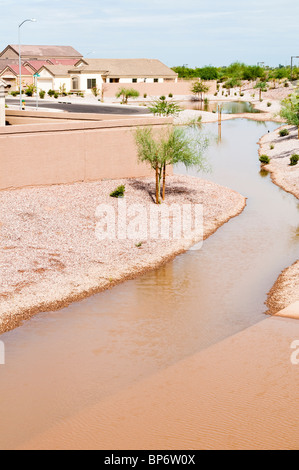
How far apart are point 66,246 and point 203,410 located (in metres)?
10.8

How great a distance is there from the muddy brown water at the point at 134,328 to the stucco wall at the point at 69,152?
7.88 metres

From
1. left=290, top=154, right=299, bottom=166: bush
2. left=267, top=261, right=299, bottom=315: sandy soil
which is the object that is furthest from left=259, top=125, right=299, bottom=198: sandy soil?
left=267, top=261, right=299, bottom=315: sandy soil

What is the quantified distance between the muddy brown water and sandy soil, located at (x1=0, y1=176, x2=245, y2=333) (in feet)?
1.84

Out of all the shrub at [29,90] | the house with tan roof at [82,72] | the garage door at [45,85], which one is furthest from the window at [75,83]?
the shrub at [29,90]

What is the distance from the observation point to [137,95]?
9181 centimetres

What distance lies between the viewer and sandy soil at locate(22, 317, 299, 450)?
1124cm

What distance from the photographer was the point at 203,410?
40.1ft

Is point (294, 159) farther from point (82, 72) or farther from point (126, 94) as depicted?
point (82, 72)

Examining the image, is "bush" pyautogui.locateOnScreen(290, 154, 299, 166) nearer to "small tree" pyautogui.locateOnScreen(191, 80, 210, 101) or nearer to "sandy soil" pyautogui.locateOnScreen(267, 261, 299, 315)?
"sandy soil" pyautogui.locateOnScreen(267, 261, 299, 315)

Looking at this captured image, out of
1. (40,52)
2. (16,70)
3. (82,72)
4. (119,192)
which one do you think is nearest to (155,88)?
(82,72)

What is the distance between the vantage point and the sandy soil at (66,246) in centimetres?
1792
